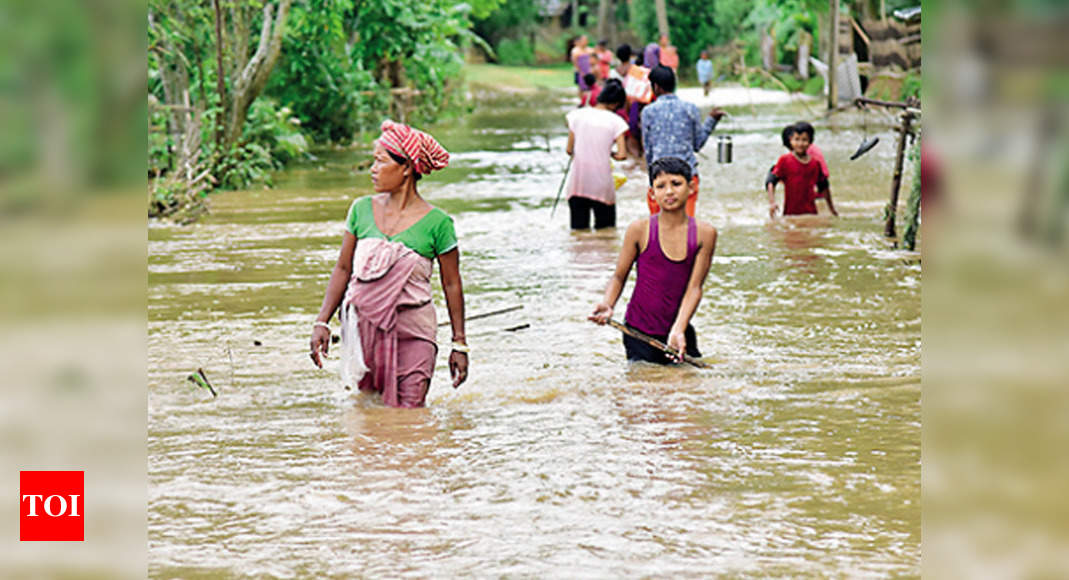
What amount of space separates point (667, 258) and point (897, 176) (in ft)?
15.4

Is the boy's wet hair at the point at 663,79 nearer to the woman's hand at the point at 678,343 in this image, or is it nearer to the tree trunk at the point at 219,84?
the woman's hand at the point at 678,343

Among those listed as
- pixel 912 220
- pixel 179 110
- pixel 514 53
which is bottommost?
pixel 912 220

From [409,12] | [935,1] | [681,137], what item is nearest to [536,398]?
[681,137]

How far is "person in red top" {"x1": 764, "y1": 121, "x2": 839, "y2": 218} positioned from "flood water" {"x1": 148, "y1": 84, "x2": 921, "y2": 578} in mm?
550

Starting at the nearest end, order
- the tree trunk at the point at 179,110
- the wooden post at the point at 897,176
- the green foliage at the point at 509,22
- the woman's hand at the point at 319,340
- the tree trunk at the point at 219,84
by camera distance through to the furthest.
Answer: the woman's hand at the point at 319,340
the wooden post at the point at 897,176
the tree trunk at the point at 179,110
the tree trunk at the point at 219,84
the green foliage at the point at 509,22

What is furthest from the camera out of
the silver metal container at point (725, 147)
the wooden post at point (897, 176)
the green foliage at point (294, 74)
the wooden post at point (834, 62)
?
the wooden post at point (834, 62)

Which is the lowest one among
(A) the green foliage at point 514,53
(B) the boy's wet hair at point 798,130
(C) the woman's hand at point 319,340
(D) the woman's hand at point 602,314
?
(C) the woman's hand at point 319,340

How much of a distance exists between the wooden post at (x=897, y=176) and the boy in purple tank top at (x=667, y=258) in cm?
419

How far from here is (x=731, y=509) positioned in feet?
13.4

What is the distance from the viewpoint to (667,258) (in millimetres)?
5793

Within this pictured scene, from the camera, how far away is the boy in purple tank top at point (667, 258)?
5699 millimetres

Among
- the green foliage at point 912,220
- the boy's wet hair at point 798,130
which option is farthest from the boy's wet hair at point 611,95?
the green foliage at point 912,220

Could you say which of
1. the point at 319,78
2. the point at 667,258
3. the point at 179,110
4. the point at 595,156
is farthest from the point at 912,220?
the point at 319,78

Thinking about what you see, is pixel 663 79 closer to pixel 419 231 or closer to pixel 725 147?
pixel 725 147
